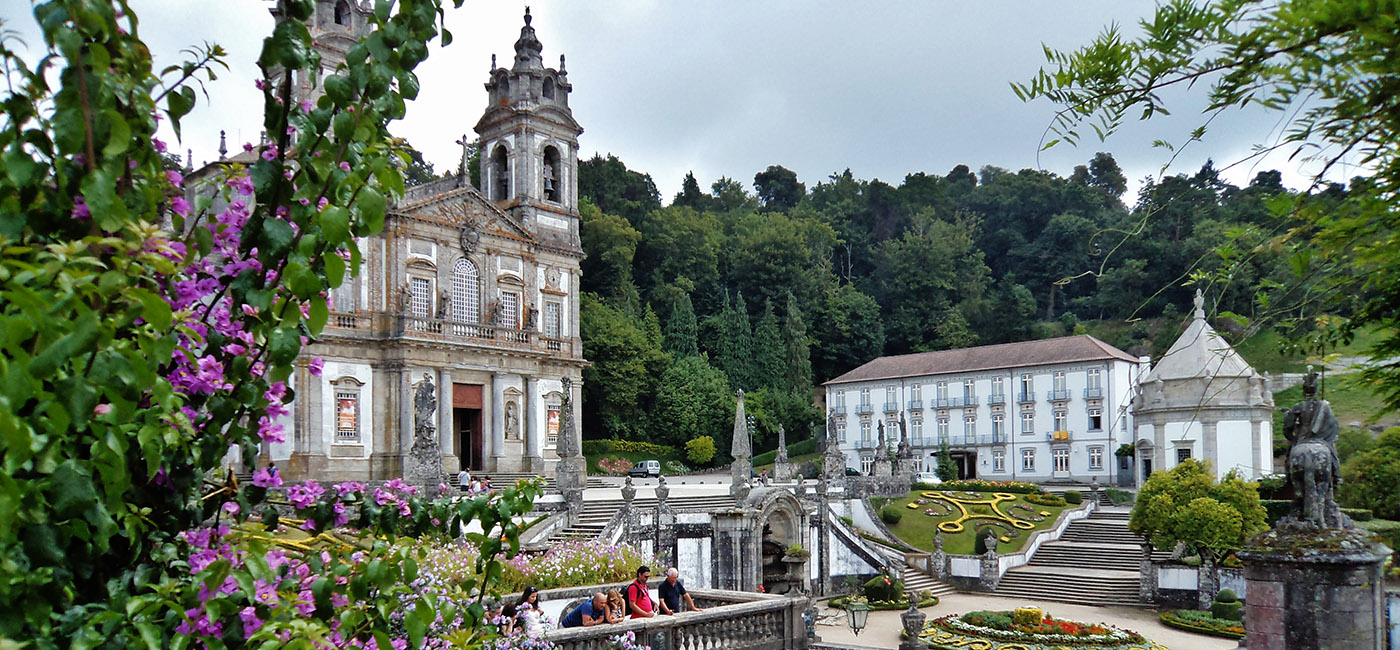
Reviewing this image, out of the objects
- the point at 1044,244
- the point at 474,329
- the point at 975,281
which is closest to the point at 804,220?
the point at 975,281

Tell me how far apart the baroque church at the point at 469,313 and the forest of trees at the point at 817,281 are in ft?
56.7

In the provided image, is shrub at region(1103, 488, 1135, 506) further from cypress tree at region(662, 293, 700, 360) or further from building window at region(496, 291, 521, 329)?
building window at region(496, 291, 521, 329)

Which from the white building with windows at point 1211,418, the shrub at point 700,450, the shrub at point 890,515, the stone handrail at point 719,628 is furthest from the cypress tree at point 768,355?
the stone handrail at point 719,628

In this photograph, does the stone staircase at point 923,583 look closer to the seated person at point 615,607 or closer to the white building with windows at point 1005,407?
the seated person at point 615,607

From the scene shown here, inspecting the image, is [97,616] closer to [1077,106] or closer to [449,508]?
[449,508]

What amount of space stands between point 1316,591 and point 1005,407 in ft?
165

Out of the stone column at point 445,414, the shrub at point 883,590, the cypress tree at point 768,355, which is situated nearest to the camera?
the shrub at point 883,590

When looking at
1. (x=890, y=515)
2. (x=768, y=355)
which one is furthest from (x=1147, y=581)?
(x=768, y=355)

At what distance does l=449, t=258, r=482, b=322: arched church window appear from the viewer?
33.0 m

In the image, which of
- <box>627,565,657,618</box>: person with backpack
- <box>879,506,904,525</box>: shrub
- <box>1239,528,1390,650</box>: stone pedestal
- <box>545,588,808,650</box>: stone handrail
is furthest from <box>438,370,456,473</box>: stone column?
<box>1239,528,1390,650</box>: stone pedestal

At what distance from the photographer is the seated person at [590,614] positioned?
37.5 ft

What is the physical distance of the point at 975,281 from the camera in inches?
2945

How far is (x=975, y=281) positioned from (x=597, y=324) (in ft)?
110

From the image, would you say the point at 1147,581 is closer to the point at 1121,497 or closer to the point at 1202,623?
the point at 1202,623
